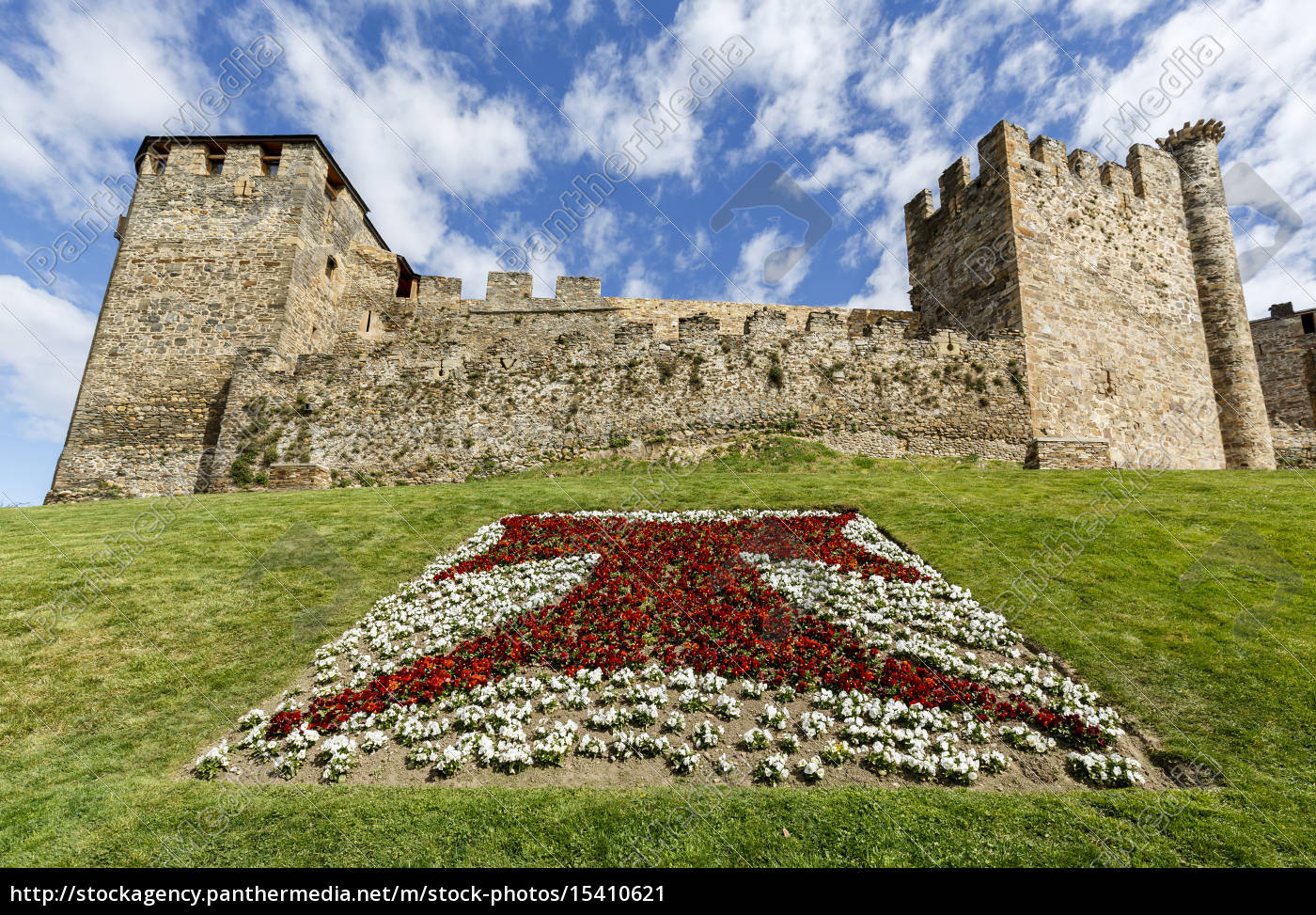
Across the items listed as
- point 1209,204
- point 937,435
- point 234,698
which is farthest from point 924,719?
point 1209,204

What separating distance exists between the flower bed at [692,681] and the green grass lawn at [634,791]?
1.61 feet

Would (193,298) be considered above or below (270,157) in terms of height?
below

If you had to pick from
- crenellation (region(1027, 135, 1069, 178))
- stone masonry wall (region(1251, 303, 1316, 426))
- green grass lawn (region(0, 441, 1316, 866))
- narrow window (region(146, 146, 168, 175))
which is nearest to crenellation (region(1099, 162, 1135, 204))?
crenellation (region(1027, 135, 1069, 178))

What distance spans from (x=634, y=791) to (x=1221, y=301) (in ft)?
110

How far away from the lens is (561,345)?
22062mm

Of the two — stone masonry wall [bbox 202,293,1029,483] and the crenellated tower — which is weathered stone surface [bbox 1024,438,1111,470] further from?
the crenellated tower

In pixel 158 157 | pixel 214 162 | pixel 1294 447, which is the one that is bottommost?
pixel 1294 447

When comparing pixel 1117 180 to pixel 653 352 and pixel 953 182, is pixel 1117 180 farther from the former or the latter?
pixel 653 352

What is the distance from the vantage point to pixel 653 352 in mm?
21781

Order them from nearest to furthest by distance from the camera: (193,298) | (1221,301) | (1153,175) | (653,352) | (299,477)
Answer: (299,477) < (653,352) < (193,298) < (1221,301) < (1153,175)

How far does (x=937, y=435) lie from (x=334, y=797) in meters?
20.2
